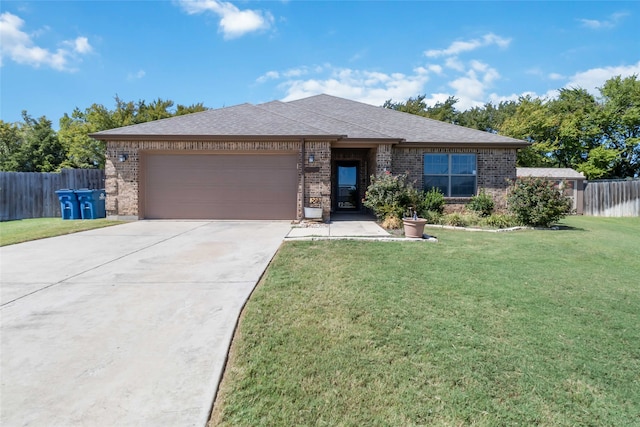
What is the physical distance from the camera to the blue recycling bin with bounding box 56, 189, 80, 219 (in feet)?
40.7

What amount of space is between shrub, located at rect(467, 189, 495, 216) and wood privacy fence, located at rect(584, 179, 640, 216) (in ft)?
36.2

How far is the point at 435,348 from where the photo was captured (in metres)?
2.94

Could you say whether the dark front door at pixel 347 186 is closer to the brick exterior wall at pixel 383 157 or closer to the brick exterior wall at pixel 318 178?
the brick exterior wall at pixel 383 157

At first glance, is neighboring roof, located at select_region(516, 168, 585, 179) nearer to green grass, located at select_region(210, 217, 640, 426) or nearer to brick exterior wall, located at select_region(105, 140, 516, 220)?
brick exterior wall, located at select_region(105, 140, 516, 220)

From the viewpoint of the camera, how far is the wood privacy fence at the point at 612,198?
17.6 meters

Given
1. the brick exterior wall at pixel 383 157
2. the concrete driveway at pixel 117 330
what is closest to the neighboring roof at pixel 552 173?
the brick exterior wall at pixel 383 157

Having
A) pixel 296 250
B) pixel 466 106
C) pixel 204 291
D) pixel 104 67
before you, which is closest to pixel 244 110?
pixel 104 67

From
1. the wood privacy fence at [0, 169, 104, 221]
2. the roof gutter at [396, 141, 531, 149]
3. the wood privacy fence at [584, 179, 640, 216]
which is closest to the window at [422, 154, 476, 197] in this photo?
the roof gutter at [396, 141, 531, 149]

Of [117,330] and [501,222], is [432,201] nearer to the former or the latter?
[501,222]

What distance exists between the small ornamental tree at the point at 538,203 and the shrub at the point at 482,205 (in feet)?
5.49

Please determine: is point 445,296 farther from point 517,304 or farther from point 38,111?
point 38,111

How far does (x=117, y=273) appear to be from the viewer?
5137 millimetres

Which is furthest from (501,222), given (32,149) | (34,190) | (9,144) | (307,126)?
(9,144)

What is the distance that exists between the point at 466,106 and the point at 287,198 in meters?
31.8
